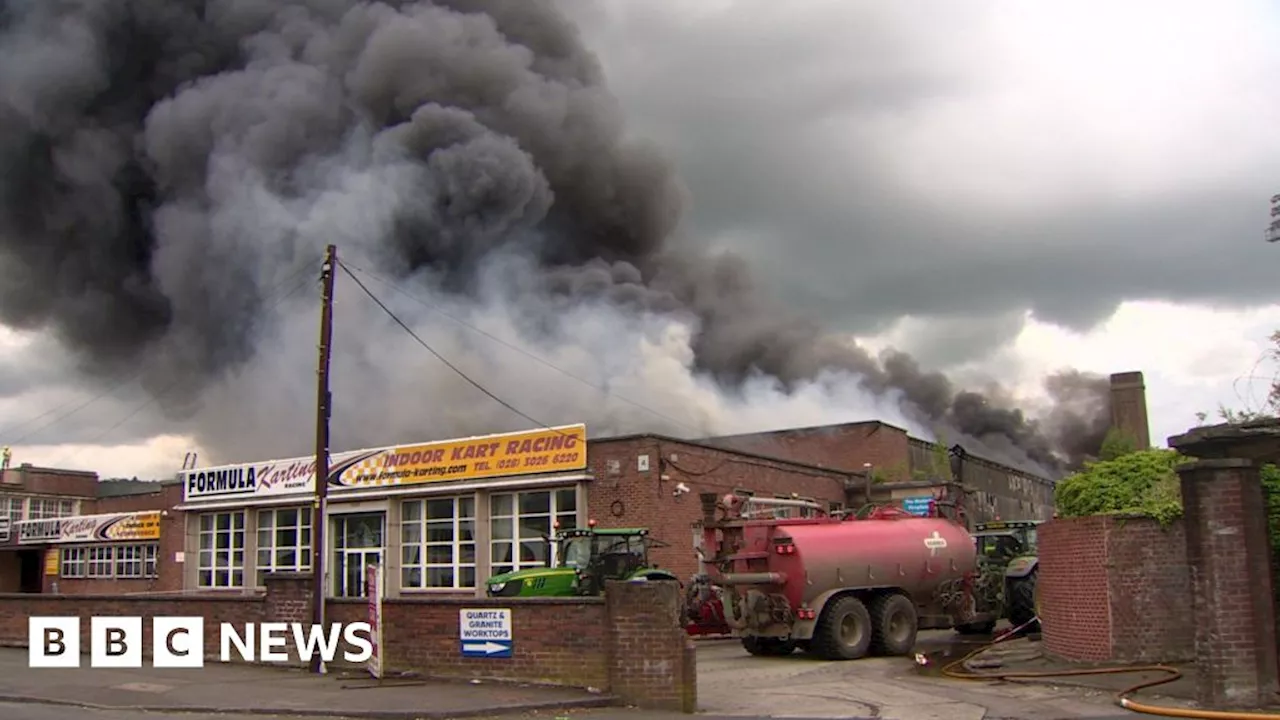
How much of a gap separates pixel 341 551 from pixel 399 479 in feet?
9.59

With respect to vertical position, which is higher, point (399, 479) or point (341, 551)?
point (399, 479)

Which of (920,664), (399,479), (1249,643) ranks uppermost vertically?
(399,479)

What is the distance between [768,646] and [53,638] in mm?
11542

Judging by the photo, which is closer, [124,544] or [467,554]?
[467,554]

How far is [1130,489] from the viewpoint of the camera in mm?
13312

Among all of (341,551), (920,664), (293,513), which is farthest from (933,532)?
(293,513)

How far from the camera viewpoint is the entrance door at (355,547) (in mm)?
26062

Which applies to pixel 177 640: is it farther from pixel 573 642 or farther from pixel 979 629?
pixel 979 629

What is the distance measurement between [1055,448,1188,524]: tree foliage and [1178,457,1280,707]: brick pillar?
9.89ft

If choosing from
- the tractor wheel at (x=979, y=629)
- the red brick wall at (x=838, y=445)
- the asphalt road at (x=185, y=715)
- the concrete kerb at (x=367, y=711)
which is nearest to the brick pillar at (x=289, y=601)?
the concrete kerb at (x=367, y=711)

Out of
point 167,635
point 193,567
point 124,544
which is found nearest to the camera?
point 167,635

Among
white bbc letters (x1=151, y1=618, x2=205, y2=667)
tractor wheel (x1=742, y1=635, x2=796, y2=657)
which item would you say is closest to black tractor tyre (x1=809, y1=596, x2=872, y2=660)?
tractor wheel (x1=742, y1=635, x2=796, y2=657)

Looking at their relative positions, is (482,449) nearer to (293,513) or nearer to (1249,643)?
(293,513)

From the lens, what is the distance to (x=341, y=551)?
2672cm
